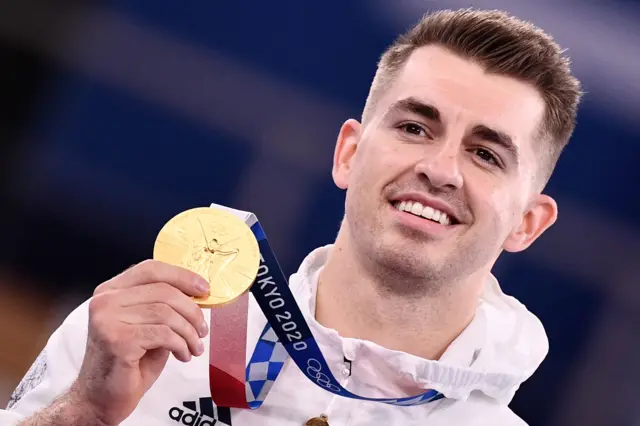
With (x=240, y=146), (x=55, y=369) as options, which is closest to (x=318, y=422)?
(x=55, y=369)

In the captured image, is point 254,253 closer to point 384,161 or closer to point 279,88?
point 384,161

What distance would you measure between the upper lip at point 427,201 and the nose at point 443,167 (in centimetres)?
5

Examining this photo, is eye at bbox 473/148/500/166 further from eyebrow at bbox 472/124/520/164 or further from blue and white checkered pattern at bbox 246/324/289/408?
blue and white checkered pattern at bbox 246/324/289/408

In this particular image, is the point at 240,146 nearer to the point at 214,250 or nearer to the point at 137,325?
the point at 214,250

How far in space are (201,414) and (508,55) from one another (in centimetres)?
151

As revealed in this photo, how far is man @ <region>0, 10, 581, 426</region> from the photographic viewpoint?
8.06ft

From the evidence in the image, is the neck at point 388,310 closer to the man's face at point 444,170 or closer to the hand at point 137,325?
the man's face at point 444,170

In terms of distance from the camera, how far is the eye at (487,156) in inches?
101

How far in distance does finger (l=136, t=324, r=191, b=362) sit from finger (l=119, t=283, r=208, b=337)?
0.05m

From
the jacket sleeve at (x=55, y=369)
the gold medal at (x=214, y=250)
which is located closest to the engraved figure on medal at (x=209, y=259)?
the gold medal at (x=214, y=250)

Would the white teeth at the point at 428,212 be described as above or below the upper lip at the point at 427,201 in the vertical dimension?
below

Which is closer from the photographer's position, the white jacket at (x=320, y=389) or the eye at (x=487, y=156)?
the white jacket at (x=320, y=389)

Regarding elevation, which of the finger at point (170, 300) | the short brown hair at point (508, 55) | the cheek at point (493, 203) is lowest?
the finger at point (170, 300)

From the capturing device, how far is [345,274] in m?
2.68
